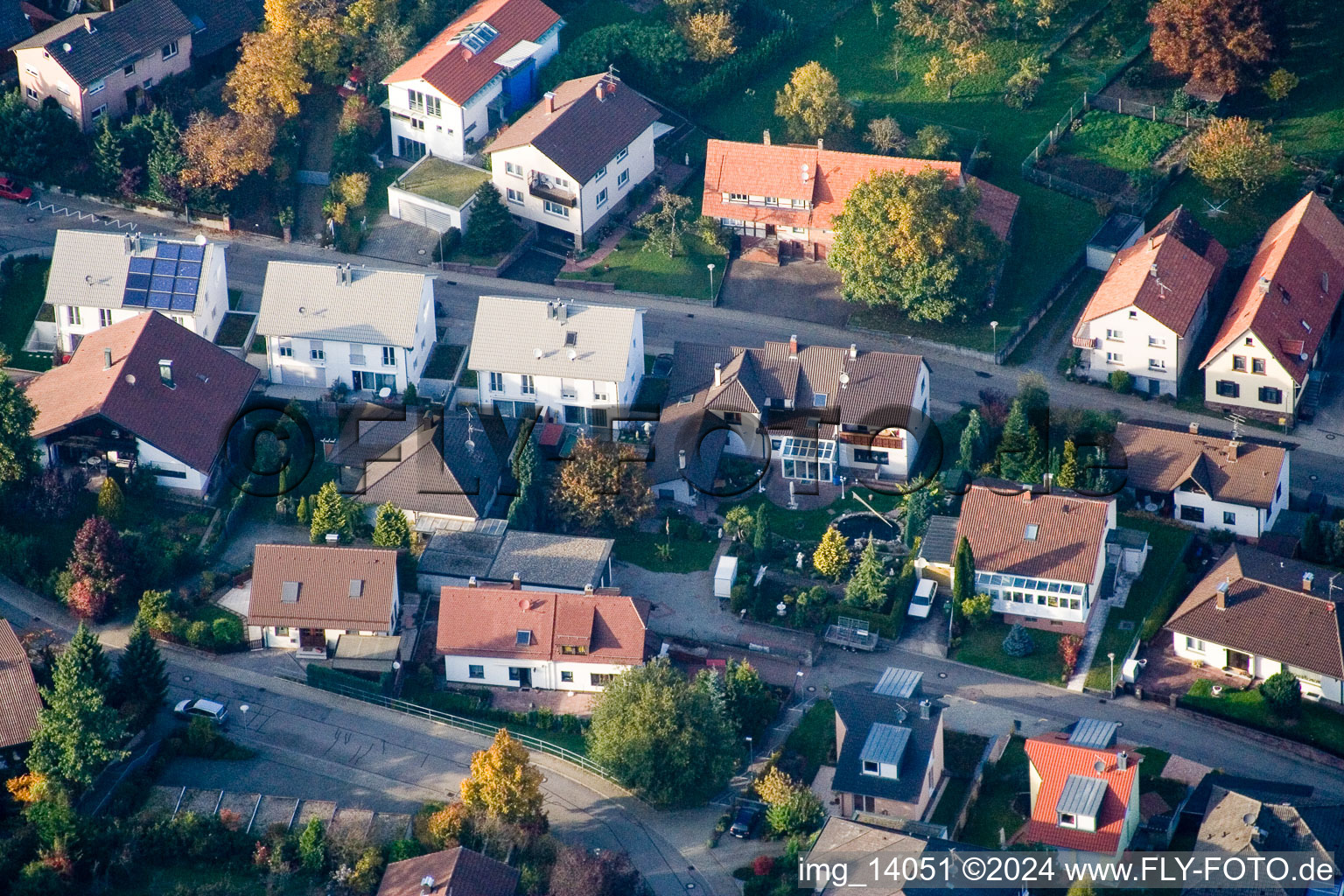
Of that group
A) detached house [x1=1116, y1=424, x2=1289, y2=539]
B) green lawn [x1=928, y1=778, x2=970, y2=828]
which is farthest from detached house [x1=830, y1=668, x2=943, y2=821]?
detached house [x1=1116, y1=424, x2=1289, y2=539]

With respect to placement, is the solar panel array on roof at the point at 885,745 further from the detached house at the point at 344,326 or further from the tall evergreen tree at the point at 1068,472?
the detached house at the point at 344,326

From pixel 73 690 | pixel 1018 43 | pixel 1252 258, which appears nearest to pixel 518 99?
pixel 1018 43

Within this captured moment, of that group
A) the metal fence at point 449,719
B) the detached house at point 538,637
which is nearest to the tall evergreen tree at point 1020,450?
the detached house at point 538,637

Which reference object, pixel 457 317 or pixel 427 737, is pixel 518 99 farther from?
pixel 427 737

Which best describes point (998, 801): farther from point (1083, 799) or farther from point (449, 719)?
point (449, 719)

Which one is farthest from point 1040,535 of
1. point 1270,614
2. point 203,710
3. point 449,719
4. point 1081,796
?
point 203,710

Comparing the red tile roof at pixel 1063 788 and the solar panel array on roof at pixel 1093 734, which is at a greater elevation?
the solar panel array on roof at pixel 1093 734
